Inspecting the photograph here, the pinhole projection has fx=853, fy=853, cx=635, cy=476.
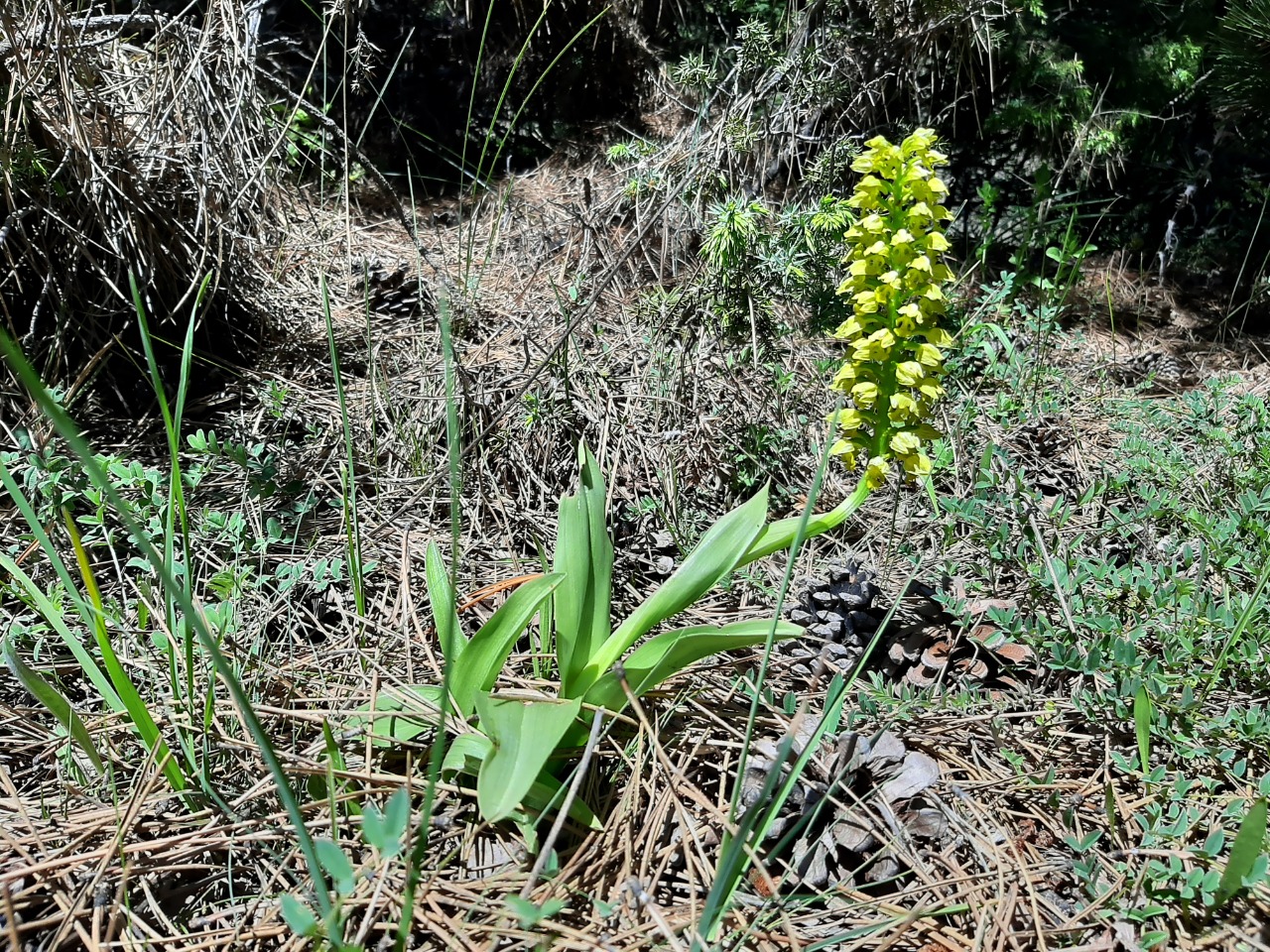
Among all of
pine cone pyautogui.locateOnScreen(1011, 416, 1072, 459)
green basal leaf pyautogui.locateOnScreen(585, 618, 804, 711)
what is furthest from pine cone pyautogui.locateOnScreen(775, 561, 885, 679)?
Result: pine cone pyautogui.locateOnScreen(1011, 416, 1072, 459)

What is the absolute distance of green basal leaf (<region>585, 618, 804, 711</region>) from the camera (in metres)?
1.23

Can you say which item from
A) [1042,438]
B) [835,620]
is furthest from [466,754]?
[1042,438]

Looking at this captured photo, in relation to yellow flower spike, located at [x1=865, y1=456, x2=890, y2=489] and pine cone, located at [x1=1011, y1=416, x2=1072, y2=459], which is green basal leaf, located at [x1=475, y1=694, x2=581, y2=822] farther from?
pine cone, located at [x1=1011, y1=416, x2=1072, y2=459]

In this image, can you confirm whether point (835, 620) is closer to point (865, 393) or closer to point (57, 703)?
point (865, 393)

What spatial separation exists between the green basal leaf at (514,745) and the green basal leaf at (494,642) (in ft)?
0.34

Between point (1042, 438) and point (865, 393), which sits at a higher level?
point (865, 393)

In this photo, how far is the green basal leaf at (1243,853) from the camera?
101 centimetres

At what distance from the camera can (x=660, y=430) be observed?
2.21 meters

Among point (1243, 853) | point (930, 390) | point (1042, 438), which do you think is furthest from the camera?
point (1042, 438)

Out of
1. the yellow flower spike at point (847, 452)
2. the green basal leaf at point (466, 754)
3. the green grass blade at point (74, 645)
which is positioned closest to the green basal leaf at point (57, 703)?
the green grass blade at point (74, 645)

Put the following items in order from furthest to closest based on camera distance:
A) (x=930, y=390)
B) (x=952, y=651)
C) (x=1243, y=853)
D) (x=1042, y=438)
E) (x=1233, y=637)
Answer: (x=1042, y=438) → (x=952, y=651) → (x=930, y=390) → (x=1233, y=637) → (x=1243, y=853)

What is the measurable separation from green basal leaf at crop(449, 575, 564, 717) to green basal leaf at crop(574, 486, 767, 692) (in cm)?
14

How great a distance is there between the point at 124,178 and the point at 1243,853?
2518 millimetres

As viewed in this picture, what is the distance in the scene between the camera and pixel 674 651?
1231 millimetres
